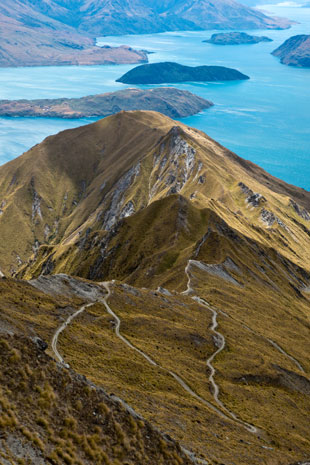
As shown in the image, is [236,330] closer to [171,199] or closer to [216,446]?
[216,446]

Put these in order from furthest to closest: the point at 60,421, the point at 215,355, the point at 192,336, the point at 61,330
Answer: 1. the point at 192,336
2. the point at 215,355
3. the point at 61,330
4. the point at 60,421

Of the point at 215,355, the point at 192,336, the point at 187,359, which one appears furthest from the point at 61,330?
the point at 215,355

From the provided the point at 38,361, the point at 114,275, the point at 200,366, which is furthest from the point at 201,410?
the point at 114,275

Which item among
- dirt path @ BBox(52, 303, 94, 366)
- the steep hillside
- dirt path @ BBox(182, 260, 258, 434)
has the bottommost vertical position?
dirt path @ BBox(182, 260, 258, 434)

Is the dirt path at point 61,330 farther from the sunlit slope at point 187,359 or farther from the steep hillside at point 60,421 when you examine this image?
the steep hillside at point 60,421

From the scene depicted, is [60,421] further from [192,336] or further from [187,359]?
[192,336]

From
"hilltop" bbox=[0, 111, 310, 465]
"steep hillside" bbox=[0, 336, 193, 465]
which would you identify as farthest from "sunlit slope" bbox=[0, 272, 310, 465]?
"steep hillside" bbox=[0, 336, 193, 465]

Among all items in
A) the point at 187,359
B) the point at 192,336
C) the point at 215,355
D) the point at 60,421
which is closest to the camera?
the point at 60,421

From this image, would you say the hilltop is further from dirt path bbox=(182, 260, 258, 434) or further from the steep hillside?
the steep hillside

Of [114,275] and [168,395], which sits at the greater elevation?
[168,395]

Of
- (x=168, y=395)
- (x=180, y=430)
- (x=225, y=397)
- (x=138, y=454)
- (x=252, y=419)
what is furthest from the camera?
(x=225, y=397)

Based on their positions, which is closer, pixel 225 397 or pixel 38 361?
pixel 38 361
